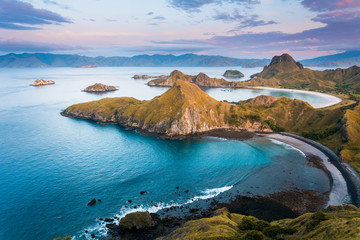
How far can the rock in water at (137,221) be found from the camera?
200ft

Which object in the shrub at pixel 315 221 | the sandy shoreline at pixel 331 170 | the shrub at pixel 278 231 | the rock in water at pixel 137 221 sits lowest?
the rock in water at pixel 137 221

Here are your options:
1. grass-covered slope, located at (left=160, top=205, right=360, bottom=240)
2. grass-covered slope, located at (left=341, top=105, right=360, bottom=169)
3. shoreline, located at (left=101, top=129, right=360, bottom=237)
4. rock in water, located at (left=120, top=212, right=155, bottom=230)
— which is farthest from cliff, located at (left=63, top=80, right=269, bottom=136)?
grass-covered slope, located at (left=160, top=205, right=360, bottom=240)

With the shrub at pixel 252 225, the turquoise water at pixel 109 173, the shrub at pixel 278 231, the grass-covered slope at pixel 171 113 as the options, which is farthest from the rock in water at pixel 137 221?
the grass-covered slope at pixel 171 113

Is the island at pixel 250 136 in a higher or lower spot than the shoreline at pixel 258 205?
higher

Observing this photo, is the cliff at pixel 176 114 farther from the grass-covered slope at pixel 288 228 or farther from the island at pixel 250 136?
the grass-covered slope at pixel 288 228

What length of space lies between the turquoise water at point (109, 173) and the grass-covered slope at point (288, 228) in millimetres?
21762

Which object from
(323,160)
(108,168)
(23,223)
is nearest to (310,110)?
(323,160)

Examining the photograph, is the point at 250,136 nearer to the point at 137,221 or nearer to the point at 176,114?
the point at 176,114

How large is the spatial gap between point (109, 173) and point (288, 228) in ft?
240

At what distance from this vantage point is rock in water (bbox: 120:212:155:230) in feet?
200

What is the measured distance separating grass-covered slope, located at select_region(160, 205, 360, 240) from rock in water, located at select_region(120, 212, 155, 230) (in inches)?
376

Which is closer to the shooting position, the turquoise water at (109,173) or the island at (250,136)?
the island at (250,136)

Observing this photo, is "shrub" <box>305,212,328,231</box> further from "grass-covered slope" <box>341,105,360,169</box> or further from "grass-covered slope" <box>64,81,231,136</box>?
"grass-covered slope" <box>64,81,231,136</box>

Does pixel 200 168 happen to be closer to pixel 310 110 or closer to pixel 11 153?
pixel 11 153
